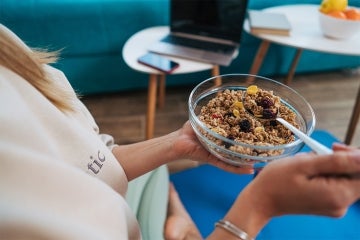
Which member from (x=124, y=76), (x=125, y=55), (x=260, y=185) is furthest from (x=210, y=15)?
(x=260, y=185)

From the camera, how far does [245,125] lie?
0.58 m

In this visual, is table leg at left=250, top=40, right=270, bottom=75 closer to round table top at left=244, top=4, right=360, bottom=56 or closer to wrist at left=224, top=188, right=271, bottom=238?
Result: round table top at left=244, top=4, right=360, bottom=56

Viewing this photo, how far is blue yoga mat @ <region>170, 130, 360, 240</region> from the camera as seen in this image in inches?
41.9

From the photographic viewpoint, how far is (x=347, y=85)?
2.21 m

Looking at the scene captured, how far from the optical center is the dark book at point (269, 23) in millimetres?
1527

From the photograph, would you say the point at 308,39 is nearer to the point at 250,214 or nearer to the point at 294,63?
the point at 294,63

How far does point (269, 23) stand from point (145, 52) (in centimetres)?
59

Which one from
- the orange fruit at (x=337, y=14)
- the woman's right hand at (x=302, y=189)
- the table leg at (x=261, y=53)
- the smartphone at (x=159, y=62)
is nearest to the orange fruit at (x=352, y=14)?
the orange fruit at (x=337, y=14)

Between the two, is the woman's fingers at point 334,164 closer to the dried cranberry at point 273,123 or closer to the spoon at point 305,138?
the spoon at point 305,138

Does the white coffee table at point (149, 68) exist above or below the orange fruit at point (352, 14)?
below

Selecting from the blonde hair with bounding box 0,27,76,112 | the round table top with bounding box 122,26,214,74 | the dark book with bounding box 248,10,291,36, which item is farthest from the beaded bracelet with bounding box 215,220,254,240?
the dark book with bounding box 248,10,291,36

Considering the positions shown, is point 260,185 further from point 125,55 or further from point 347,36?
point 347,36

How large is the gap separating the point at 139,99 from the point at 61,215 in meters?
1.56

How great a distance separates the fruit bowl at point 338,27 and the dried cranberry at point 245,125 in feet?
3.53
